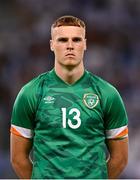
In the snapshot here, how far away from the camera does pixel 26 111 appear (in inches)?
139

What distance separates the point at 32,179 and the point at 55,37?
83 centimetres

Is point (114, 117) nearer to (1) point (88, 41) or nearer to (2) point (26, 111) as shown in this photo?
(2) point (26, 111)

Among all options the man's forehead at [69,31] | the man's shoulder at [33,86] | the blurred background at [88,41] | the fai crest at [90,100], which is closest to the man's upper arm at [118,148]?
the fai crest at [90,100]

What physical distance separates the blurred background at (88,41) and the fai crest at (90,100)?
4.51 metres

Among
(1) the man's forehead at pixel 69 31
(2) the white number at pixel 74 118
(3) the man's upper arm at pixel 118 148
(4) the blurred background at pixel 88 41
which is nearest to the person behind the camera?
(2) the white number at pixel 74 118

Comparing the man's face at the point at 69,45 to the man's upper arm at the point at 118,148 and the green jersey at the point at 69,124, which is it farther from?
the man's upper arm at the point at 118,148

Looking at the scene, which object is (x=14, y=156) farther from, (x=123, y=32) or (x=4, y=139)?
(x=123, y=32)

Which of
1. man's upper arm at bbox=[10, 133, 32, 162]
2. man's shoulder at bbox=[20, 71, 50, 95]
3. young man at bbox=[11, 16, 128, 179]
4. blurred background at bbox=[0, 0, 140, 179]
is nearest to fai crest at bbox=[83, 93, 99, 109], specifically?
young man at bbox=[11, 16, 128, 179]

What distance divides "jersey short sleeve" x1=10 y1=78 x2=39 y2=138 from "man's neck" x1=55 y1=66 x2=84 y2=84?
0.15 m

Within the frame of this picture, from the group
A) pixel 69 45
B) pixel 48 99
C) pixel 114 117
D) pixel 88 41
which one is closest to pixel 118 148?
pixel 114 117

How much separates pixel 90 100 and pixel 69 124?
18 cm

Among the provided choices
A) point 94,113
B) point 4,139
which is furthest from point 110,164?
point 4,139

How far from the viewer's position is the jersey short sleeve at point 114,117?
11.6 feet

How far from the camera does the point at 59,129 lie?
3441 millimetres
